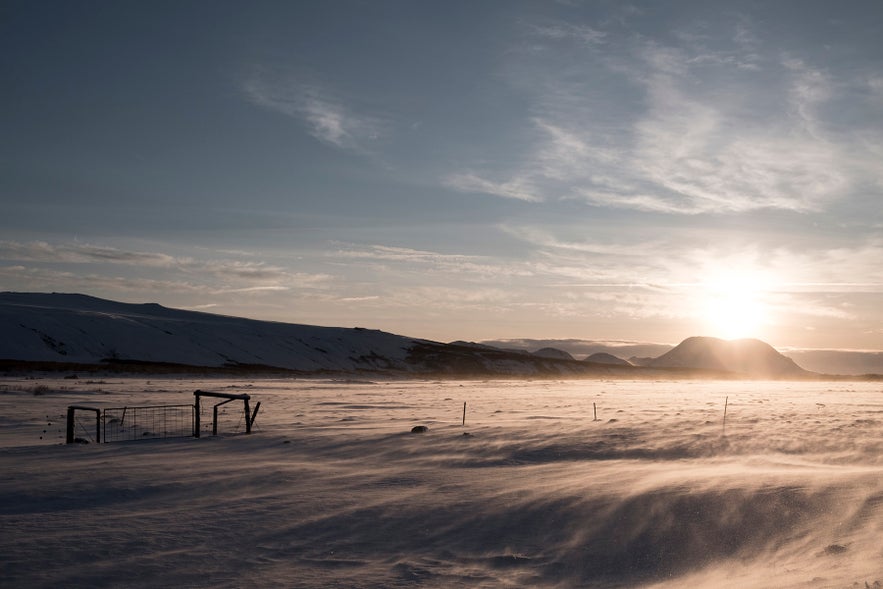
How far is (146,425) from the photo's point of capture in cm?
2259

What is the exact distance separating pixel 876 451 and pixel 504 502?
12003 mm

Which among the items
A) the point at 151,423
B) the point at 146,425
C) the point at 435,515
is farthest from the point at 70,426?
the point at 435,515

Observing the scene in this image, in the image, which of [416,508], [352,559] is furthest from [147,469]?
[352,559]

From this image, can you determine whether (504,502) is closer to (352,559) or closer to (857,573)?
(352,559)

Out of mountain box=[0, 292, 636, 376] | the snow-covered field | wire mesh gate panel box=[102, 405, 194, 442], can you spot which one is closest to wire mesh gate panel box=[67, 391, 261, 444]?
wire mesh gate panel box=[102, 405, 194, 442]

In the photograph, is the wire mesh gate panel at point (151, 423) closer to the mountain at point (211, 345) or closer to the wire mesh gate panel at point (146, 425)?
the wire mesh gate panel at point (146, 425)

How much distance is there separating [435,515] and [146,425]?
52.7ft

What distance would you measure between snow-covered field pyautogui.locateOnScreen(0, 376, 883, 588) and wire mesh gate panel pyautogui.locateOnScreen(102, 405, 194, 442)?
274 centimetres

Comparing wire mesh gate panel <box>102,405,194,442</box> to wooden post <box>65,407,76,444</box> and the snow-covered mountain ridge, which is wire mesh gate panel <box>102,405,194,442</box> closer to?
wooden post <box>65,407,76,444</box>

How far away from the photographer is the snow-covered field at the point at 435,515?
24.8ft

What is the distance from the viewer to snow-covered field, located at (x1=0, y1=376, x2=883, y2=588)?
7555mm

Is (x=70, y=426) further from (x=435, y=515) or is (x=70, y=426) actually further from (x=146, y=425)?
(x=435, y=515)

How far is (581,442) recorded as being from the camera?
17422 mm

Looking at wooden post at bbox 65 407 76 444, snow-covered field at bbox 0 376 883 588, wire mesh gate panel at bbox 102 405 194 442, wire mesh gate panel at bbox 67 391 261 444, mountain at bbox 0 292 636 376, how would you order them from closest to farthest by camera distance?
snow-covered field at bbox 0 376 883 588 → wooden post at bbox 65 407 76 444 → wire mesh gate panel at bbox 67 391 261 444 → wire mesh gate panel at bbox 102 405 194 442 → mountain at bbox 0 292 636 376
